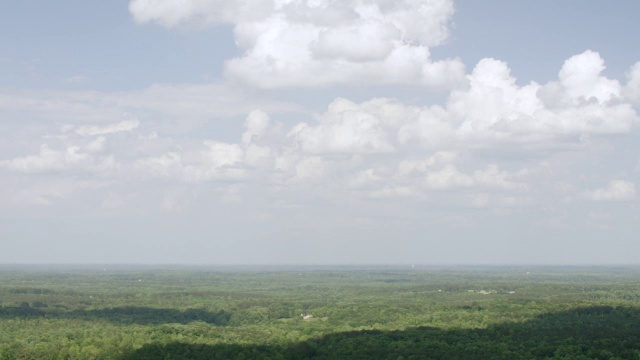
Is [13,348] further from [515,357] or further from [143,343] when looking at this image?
[515,357]

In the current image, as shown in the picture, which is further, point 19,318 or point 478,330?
point 19,318

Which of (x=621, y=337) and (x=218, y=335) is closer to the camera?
(x=621, y=337)

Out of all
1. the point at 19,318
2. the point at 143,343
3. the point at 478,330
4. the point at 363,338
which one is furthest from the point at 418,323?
the point at 19,318

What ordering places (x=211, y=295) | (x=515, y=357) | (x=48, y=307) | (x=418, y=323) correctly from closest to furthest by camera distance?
1. (x=515, y=357)
2. (x=418, y=323)
3. (x=48, y=307)
4. (x=211, y=295)

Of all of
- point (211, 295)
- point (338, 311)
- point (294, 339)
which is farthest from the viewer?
point (211, 295)

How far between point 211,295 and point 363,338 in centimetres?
11124

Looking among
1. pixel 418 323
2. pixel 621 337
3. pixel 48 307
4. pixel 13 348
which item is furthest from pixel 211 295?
pixel 621 337

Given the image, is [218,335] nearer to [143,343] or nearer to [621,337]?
[143,343]

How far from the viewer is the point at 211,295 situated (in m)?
196

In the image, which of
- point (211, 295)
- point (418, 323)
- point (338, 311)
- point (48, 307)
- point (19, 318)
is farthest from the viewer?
point (211, 295)

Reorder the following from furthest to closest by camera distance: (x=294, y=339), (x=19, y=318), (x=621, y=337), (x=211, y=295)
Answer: (x=211, y=295)
(x=19, y=318)
(x=294, y=339)
(x=621, y=337)

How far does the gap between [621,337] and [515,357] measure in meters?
19.1

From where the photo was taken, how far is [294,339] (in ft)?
314

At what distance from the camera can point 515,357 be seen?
7425 centimetres
